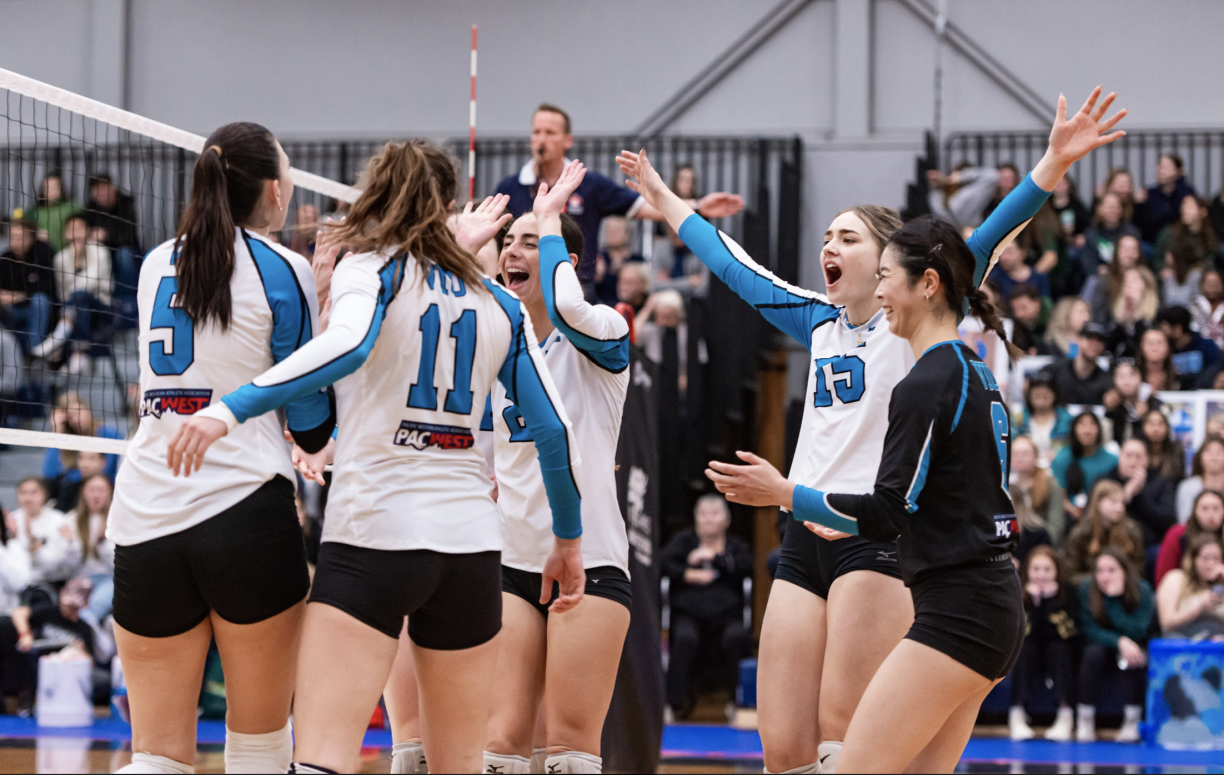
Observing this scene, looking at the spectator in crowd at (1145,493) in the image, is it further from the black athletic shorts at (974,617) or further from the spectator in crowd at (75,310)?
the spectator in crowd at (75,310)

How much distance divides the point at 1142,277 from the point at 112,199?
910 cm

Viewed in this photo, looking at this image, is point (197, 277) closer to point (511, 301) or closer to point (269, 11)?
point (511, 301)

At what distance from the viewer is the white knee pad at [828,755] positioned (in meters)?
3.76

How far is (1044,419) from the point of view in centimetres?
991

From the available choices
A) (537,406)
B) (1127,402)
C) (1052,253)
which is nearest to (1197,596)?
(1127,402)

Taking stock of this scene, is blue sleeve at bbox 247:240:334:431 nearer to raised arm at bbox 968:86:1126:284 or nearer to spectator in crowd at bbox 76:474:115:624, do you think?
raised arm at bbox 968:86:1126:284

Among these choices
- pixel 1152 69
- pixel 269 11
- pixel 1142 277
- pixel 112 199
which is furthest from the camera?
pixel 269 11

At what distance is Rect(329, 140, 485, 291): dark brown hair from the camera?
125 inches

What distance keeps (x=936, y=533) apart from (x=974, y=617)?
0.22 metres

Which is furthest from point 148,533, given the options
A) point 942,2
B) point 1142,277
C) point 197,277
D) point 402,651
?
point 942,2

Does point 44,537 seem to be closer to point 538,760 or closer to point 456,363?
point 538,760

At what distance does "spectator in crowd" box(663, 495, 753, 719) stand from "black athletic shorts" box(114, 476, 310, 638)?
6.04 metres

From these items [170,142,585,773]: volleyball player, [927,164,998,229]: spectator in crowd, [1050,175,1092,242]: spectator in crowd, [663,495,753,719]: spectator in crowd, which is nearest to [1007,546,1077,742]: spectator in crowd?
[663,495,753,719]: spectator in crowd

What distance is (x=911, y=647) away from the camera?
3217mm
